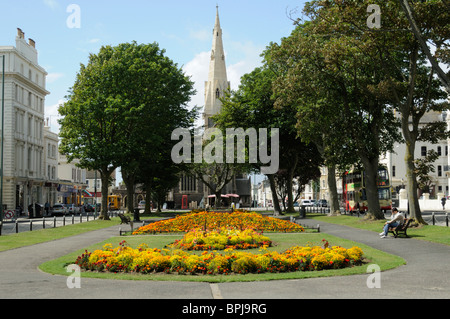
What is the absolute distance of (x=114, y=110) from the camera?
41.1m

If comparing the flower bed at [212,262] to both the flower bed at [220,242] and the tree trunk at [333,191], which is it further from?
the tree trunk at [333,191]

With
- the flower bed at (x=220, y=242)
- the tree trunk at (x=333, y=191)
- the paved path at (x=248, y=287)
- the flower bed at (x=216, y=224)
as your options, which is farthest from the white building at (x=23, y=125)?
the paved path at (x=248, y=287)

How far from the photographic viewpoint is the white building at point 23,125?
6119cm

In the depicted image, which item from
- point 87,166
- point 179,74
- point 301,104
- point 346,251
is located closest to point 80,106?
point 87,166

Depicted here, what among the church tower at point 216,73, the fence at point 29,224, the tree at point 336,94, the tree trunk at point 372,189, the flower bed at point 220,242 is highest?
the church tower at point 216,73

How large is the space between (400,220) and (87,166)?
91.0 feet

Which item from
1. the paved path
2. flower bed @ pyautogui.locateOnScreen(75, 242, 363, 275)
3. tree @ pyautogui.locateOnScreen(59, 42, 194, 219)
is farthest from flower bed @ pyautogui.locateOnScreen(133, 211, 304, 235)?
tree @ pyautogui.locateOnScreen(59, 42, 194, 219)

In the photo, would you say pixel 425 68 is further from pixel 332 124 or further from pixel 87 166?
pixel 87 166

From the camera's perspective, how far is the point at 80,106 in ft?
137

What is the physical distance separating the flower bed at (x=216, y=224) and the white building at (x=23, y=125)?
38.6 m

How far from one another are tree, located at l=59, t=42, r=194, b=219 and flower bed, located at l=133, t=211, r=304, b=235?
15410 mm

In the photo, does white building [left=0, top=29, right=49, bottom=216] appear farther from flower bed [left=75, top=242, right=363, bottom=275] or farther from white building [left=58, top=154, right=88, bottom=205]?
flower bed [left=75, top=242, right=363, bottom=275]

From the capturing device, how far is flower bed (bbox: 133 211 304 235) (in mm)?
26797

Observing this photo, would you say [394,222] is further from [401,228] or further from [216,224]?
[216,224]
